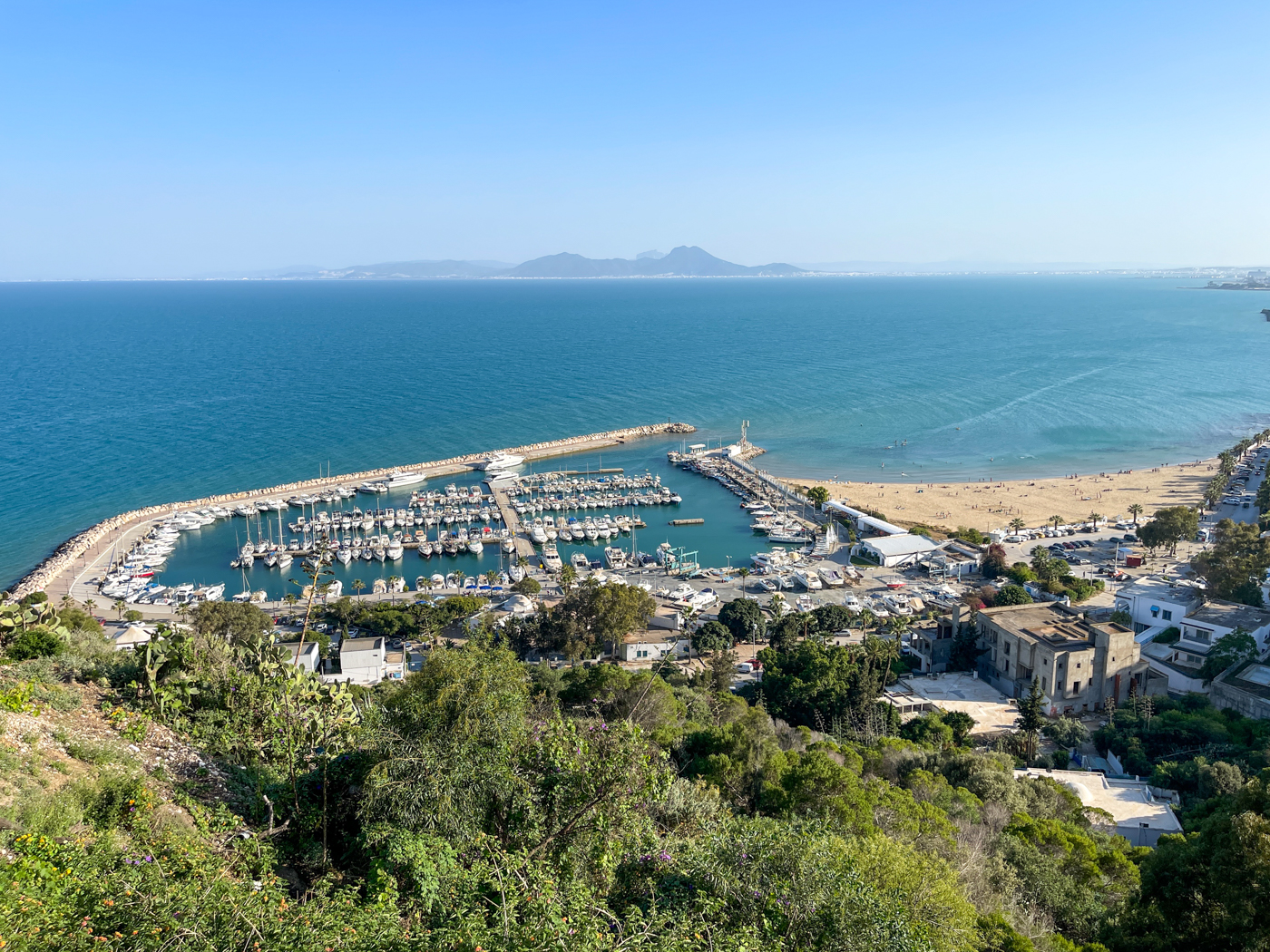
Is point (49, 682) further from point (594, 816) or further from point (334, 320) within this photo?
point (334, 320)

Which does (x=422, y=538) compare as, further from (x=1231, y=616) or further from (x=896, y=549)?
(x=1231, y=616)

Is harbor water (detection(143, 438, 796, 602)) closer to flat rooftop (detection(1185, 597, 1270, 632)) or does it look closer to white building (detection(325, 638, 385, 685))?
white building (detection(325, 638, 385, 685))

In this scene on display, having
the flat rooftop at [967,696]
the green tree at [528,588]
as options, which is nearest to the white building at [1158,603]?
the flat rooftop at [967,696]

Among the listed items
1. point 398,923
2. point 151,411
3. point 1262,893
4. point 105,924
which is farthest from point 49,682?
point 151,411

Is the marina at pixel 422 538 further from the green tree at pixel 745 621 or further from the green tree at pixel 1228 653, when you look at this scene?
the green tree at pixel 1228 653

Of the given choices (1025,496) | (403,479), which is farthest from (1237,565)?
(403,479)
